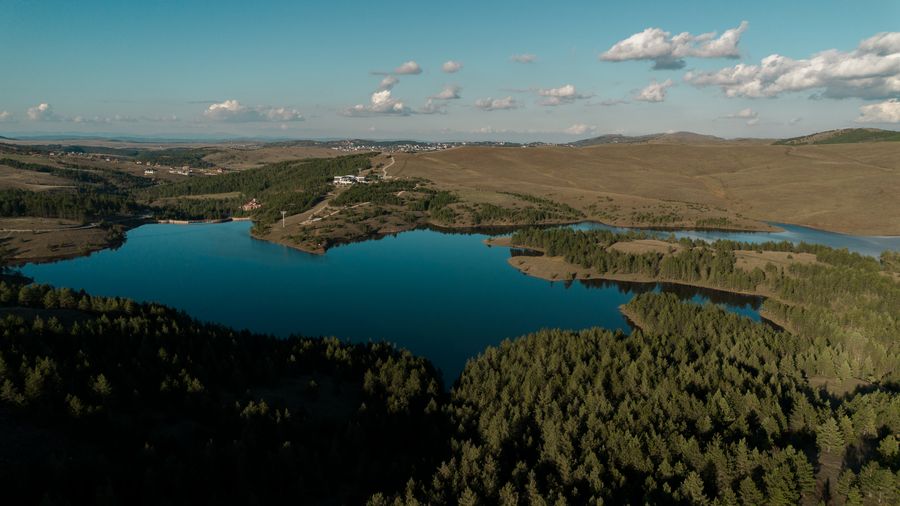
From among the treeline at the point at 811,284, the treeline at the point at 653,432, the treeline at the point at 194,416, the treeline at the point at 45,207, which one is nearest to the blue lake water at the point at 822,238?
the treeline at the point at 811,284

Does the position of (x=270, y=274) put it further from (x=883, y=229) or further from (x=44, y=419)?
(x=883, y=229)

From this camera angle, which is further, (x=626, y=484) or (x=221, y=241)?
(x=221, y=241)

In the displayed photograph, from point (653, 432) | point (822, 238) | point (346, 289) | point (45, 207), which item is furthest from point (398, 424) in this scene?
point (45, 207)

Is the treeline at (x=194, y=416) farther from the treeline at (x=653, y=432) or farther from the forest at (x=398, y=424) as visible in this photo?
the treeline at (x=653, y=432)

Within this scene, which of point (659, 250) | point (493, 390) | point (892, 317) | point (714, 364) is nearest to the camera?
point (493, 390)

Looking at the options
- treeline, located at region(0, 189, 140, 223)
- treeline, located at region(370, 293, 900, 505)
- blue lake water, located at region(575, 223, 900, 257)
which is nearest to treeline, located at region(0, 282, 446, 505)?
treeline, located at region(370, 293, 900, 505)

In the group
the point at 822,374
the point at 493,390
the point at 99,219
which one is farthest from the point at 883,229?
the point at 99,219

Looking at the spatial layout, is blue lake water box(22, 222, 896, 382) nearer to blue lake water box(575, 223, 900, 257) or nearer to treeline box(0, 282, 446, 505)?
treeline box(0, 282, 446, 505)
